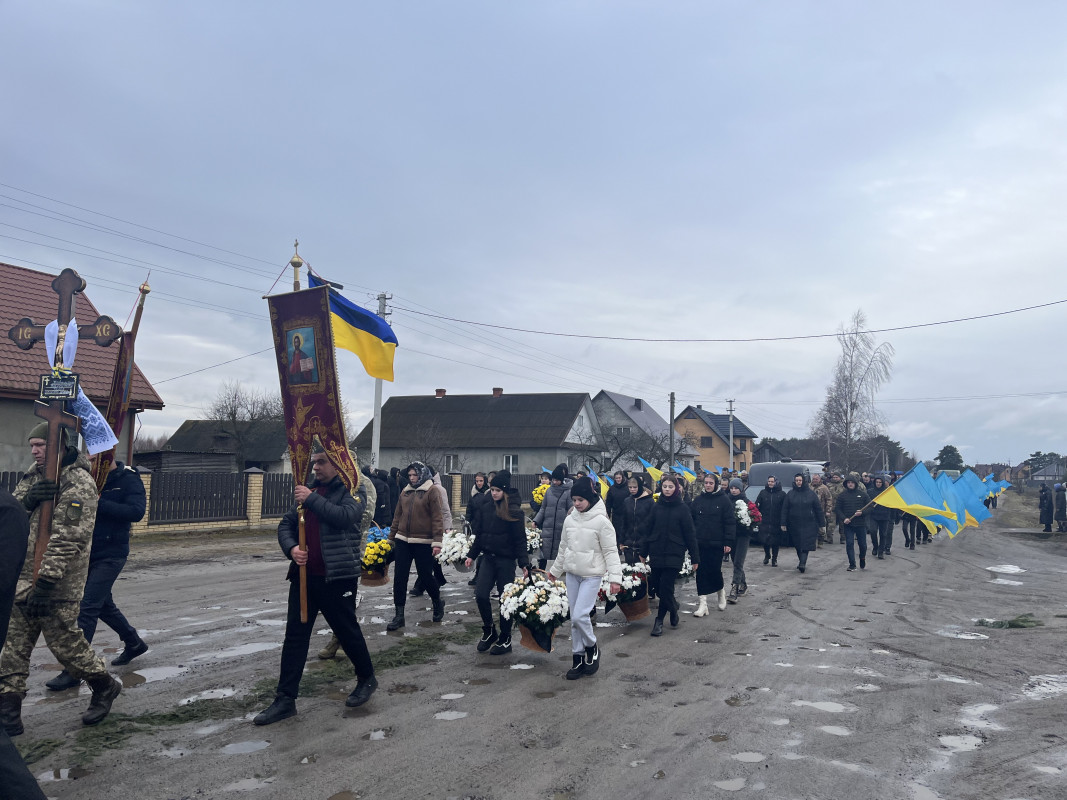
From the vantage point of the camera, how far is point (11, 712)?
4.96 m

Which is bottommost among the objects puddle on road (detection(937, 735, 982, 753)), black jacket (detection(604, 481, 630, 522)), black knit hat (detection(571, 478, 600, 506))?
puddle on road (detection(937, 735, 982, 753))

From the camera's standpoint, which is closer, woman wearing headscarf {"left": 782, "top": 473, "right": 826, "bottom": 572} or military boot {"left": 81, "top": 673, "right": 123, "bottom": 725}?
military boot {"left": 81, "top": 673, "right": 123, "bottom": 725}

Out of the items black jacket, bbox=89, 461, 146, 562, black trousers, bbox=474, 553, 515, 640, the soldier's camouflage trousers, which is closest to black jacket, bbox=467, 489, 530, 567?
black trousers, bbox=474, 553, 515, 640

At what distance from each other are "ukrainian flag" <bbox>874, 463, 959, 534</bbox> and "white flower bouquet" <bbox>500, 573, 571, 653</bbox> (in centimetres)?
978

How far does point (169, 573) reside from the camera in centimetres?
1375

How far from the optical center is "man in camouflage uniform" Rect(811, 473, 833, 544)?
62.0 feet

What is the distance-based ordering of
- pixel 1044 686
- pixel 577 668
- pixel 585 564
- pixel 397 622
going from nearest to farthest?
pixel 1044 686 → pixel 577 668 → pixel 585 564 → pixel 397 622

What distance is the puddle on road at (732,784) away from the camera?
170 inches

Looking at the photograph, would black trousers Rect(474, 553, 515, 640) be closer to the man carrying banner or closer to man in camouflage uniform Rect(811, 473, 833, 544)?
the man carrying banner

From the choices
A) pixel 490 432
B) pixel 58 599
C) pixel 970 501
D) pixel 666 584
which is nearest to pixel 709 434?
pixel 490 432

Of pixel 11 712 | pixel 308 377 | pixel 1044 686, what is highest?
pixel 308 377

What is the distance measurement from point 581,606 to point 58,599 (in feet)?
13.1

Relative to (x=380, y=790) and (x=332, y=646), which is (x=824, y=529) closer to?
(x=332, y=646)

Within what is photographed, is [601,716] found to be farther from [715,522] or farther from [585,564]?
[715,522]
